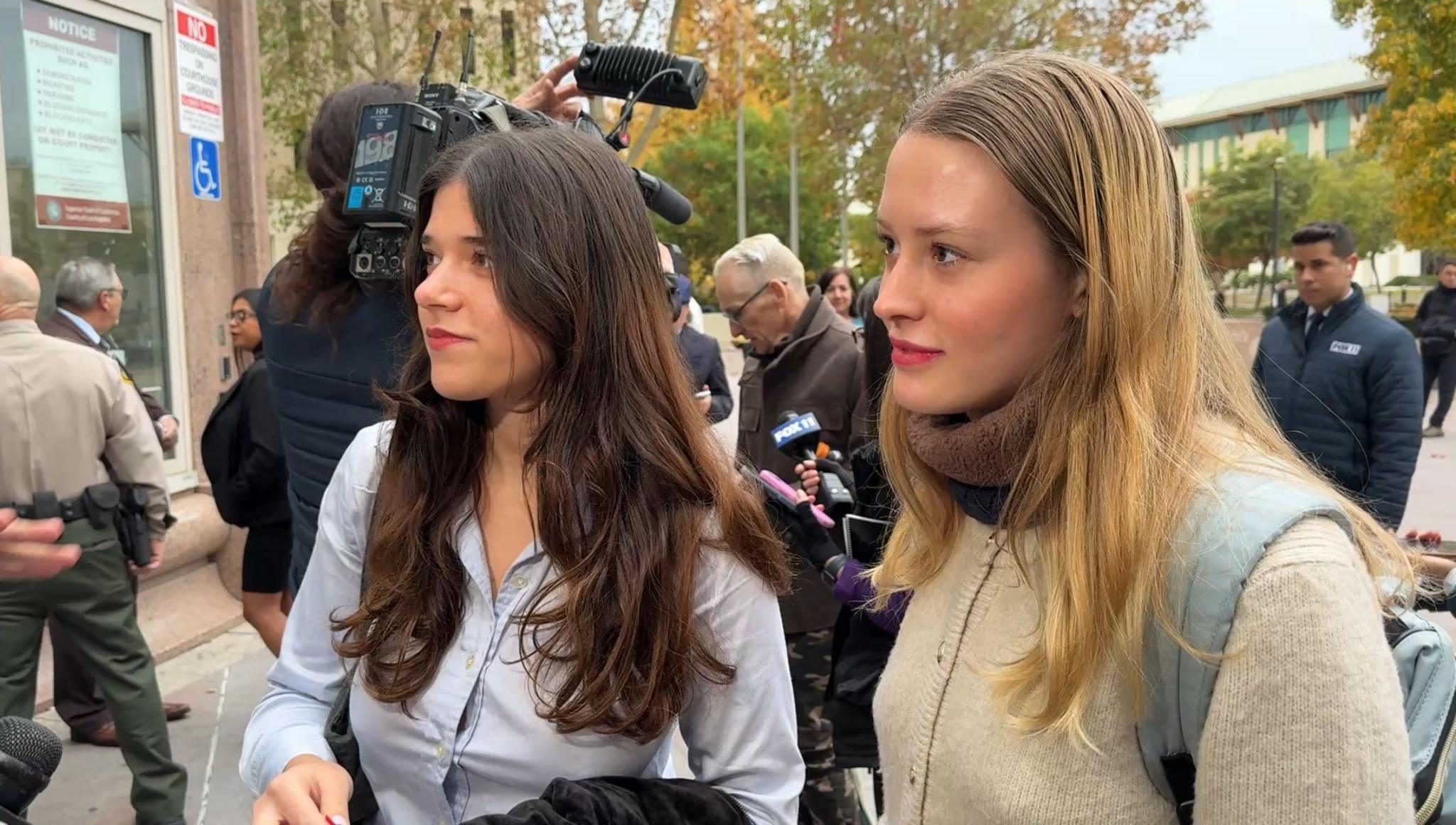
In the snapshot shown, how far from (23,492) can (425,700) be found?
A: 3.14 meters

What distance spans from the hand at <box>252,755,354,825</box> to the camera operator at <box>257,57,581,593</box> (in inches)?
34.5

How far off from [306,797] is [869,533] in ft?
5.09

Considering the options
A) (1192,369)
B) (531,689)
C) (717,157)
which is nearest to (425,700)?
(531,689)

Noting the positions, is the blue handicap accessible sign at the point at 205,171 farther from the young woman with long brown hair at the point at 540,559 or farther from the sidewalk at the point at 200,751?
the young woman with long brown hair at the point at 540,559

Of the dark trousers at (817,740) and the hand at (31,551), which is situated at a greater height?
the hand at (31,551)

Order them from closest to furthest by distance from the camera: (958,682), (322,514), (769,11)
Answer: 1. (958,682)
2. (322,514)
3. (769,11)

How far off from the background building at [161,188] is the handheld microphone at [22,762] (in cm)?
415

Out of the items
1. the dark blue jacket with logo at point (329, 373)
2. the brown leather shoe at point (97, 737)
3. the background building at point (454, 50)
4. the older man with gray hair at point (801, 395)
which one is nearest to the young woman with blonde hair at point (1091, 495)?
the dark blue jacket with logo at point (329, 373)

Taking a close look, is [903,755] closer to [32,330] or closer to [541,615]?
[541,615]

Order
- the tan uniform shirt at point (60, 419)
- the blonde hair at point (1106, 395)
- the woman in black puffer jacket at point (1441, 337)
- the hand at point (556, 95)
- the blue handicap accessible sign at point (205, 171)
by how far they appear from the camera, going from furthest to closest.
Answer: the woman in black puffer jacket at point (1441, 337) < the blue handicap accessible sign at point (205, 171) < the tan uniform shirt at point (60, 419) < the hand at point (556, 95) < the blonde hair at point (1106, 395)

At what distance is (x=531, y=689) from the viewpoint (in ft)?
5.34

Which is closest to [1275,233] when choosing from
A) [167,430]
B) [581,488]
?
[167,430]

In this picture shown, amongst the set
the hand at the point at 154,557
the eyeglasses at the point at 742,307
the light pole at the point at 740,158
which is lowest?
the hand at the point at 154,557

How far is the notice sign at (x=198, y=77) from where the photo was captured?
5.69 metres
